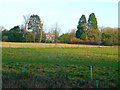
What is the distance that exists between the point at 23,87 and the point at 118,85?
3.78 meters

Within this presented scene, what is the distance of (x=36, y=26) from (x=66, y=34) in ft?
44.2

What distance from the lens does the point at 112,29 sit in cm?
6606

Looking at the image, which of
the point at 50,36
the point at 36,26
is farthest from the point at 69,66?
the point at 36,26

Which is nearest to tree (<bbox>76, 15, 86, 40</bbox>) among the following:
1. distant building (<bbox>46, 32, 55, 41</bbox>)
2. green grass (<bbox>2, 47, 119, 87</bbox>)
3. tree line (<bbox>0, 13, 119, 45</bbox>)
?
tree line (<bbox>0, 13, 119, 45</bbox>)

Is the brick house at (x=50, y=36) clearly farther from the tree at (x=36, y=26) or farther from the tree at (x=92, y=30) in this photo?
the tree at (x=92, y=30)

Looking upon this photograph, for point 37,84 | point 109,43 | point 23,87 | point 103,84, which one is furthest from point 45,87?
point 109,43

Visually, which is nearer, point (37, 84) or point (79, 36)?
point (37, 84)

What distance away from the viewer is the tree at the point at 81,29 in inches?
2488

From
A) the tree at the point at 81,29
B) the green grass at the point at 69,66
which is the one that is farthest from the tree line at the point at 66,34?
the green grass at the point at 69,66

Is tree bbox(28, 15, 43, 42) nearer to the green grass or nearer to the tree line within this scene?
the tree line

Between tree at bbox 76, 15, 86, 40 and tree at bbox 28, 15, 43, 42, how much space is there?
1739 cm

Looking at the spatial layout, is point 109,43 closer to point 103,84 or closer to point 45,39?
point 45,39

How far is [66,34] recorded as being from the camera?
63625mm

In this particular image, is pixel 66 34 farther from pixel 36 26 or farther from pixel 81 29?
pixel 36 26
